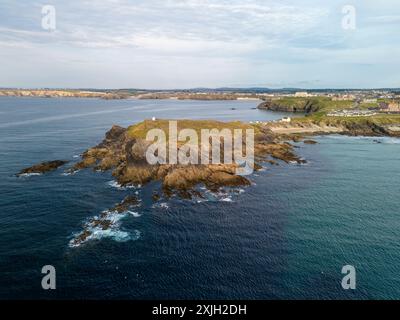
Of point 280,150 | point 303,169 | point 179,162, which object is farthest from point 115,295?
point 280,150

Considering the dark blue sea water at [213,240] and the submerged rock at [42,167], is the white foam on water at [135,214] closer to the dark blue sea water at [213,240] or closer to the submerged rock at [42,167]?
the dark blue sea water at [213,240]

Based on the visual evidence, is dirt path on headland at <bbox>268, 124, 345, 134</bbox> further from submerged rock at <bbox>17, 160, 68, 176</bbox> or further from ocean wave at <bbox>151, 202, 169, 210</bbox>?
ocean wave at <bbox>151, 202, 169, 210</bbox>

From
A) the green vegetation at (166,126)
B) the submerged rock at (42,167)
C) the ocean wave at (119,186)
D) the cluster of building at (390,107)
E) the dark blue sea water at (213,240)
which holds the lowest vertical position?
the dark blue sea water at (213,240)

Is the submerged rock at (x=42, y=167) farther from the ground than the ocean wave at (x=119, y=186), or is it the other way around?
the submerged rock at (x=42, y=167)

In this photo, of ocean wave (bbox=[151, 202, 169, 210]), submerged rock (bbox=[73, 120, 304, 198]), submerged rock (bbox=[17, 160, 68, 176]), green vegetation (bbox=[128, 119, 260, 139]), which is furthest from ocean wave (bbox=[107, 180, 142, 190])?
green vegetation (bbox=[128, 119, 260, 139])

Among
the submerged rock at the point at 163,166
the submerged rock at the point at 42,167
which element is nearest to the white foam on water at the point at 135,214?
the submerged rock at the point at 163,166

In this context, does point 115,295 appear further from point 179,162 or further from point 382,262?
point 179,162

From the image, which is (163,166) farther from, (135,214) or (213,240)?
(213,240)
